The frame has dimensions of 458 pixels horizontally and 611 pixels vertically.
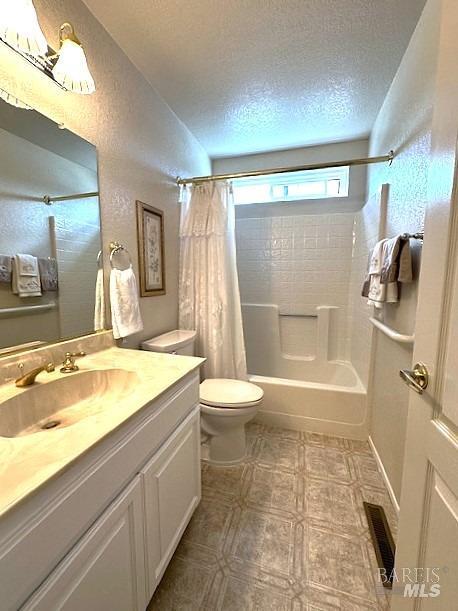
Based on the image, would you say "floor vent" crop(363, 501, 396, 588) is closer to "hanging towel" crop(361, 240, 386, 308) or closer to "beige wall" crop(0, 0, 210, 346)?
"hanging towel" crop(361, 240, 386, 308)

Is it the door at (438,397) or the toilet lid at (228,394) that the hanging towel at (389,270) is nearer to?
the door at (438,397)

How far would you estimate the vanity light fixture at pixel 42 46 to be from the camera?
801 mm

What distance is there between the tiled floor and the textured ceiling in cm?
241

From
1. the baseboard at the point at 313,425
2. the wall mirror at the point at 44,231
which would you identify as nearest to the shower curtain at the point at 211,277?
the baseboard at the point at 313,425

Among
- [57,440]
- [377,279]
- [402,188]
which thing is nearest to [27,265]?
[57,440]

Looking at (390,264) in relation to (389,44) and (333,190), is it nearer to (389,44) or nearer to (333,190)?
(389,44)

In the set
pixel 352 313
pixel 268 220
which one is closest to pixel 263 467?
pixel 352 313

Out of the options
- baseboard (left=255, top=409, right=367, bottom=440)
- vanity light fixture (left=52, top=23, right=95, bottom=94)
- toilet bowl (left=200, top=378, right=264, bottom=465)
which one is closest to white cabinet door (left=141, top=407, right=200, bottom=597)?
toilet bowl (left=200, top=378, right=264, bottom=465)

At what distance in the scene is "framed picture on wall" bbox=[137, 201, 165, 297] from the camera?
159cm

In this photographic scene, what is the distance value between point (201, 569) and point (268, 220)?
2559 mm

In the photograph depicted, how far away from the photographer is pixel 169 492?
958mm

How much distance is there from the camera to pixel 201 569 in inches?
42.4

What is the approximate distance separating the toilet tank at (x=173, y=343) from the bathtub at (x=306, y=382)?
2.18 feet

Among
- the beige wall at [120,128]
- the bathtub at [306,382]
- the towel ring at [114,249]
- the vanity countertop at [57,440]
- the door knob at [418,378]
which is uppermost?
the beige wall at [120,128]
